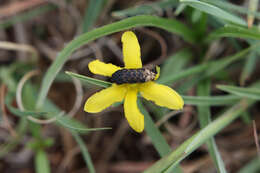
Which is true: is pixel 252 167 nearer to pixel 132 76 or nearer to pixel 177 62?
pixel 177 62

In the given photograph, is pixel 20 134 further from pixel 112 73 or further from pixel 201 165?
pixel 201 165

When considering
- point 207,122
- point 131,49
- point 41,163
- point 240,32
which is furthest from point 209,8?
point 41,163

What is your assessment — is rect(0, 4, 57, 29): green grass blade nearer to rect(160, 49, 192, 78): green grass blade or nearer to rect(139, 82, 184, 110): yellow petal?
rect(160, 49, 192, 78): green grass blade

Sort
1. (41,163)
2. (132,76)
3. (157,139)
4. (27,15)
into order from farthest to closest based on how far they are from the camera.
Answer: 1. (27,15)
2. (41,163)
3. (157,139)
4. (132,76)

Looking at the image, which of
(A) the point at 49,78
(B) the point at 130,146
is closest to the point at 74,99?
(B) the point at 130,146

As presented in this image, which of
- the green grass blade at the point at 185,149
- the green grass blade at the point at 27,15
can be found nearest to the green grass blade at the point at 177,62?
the green grass blade at the point at 185,149
